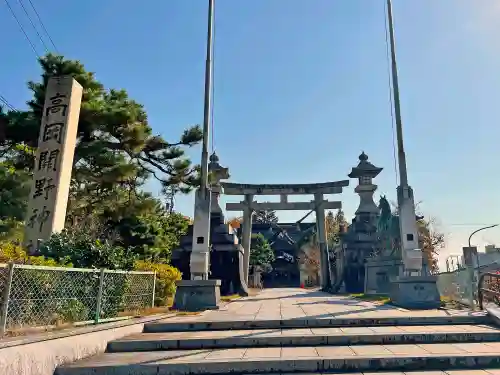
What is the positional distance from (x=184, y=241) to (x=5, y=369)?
13.9 meters

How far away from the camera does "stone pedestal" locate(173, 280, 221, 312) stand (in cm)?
875

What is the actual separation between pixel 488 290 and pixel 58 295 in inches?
315

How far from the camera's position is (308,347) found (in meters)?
5.13

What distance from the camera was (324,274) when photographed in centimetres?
2162

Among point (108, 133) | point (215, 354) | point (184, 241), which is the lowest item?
point (215, 354)

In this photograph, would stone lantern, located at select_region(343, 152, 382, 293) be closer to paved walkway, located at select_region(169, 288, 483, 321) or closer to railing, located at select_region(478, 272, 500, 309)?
railing, located at select_region(478, 272, 500, 309)

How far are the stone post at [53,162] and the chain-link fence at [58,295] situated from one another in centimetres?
380

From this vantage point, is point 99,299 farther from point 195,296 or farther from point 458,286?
point 458,286

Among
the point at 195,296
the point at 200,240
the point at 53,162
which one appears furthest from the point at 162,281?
the point at 53,162

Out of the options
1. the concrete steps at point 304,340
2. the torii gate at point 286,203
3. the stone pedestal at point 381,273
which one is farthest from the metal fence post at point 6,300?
the torii gate at point 286,203

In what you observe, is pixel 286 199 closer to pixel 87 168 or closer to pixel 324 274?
pixel 324 274

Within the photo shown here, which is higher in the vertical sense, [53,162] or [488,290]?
[53,162]

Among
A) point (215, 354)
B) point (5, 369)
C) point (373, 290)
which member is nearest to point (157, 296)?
point (215, 354)

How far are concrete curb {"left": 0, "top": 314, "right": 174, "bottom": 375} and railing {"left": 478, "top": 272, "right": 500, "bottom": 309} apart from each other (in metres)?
6.96
